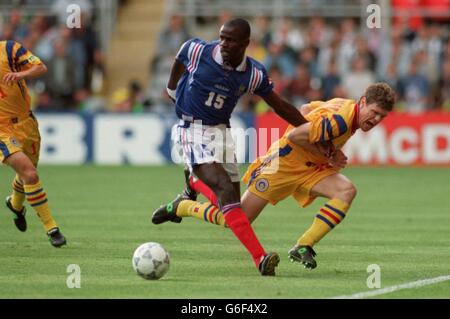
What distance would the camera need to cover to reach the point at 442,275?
9.87 metres

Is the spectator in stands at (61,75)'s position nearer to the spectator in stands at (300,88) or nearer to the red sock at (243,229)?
the spectator in stands at (300,88)

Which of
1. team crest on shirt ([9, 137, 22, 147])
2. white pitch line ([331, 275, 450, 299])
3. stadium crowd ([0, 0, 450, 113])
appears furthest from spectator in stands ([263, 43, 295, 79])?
white pitch line ([331, 275, 450, 299])

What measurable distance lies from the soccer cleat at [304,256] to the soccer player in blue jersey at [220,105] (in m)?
0.52

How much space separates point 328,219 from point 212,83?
1.58m

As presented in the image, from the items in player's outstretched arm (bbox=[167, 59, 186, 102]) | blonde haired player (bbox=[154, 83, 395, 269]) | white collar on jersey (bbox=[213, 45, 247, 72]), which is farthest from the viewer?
player's outstretched arm (bbox=[167, 59, 186, 102])

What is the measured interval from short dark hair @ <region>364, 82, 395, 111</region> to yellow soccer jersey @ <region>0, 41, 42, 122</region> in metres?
3.72

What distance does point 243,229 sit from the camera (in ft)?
31.9

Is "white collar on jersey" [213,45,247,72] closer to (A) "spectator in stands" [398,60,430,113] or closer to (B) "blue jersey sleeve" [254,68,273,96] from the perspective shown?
(B) "blue jersey sleeve" [254,68,273,96]

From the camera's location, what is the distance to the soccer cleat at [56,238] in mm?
11617

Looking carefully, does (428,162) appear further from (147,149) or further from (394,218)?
(394,218)

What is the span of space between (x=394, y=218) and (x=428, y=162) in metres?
8.67

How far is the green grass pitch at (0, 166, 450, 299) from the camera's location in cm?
902

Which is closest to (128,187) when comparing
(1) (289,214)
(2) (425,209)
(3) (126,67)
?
(1) (289,214)

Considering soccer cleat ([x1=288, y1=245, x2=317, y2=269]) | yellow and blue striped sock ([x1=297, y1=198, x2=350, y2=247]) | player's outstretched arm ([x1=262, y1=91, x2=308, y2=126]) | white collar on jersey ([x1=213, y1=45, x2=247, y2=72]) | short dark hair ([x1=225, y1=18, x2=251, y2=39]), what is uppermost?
short dark hair ([x1=225, y1=18, x2=251, y2=39])
